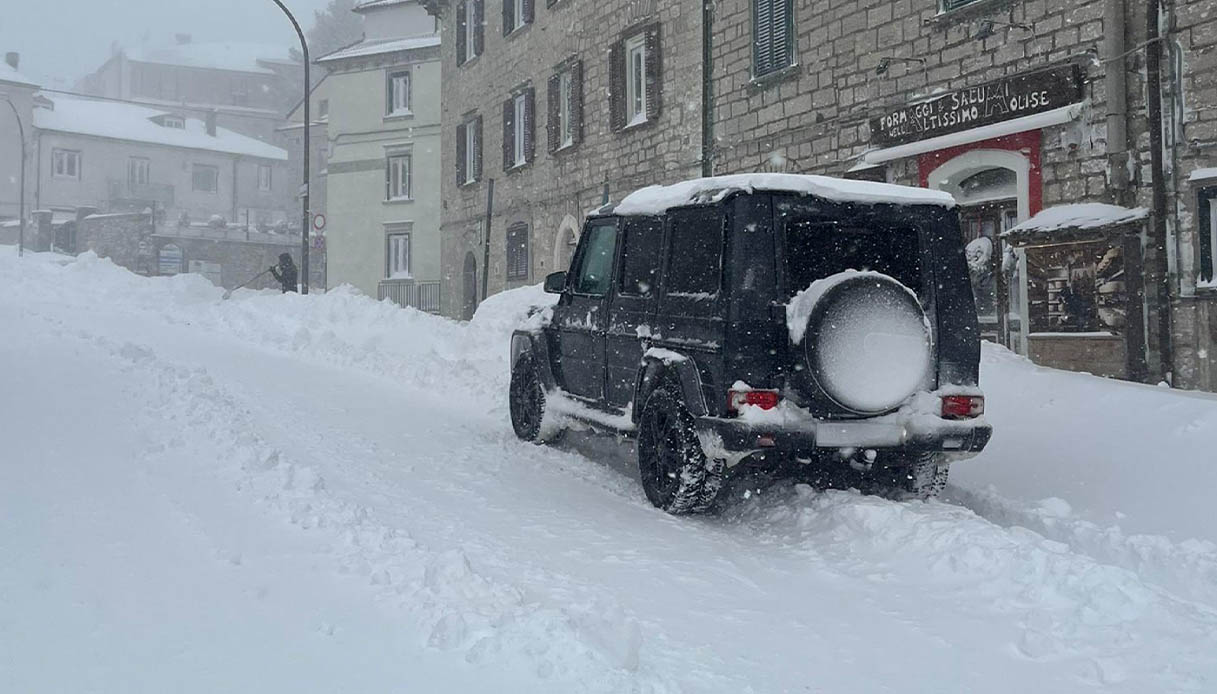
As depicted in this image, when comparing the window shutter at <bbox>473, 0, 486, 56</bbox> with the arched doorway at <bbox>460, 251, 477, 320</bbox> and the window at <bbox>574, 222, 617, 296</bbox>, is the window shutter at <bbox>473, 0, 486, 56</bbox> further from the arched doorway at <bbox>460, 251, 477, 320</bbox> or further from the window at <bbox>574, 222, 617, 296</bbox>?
the window at <bbox>574, 222, 617, 296</bbox>

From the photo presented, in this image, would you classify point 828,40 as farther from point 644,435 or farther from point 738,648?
point 738,648

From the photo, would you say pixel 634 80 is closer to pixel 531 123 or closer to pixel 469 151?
pixel 531 123

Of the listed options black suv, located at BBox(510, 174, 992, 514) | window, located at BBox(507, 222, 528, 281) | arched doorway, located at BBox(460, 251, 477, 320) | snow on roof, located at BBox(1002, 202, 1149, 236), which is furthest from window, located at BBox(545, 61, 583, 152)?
black suv, located at BBox(510, 174, 992, 514)

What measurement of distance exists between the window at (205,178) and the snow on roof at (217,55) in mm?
22552

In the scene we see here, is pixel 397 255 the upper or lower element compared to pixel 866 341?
upper

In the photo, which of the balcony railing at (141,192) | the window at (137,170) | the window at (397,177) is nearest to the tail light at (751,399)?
the window at (397,177)

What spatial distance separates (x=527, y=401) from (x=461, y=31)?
2124 cm

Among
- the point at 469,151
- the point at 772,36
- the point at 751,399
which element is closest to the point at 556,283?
the point at 751,399

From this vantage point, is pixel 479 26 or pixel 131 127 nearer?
pixel 479 26

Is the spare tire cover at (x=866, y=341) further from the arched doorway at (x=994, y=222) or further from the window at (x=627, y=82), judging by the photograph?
the window at (x=627, y=82)

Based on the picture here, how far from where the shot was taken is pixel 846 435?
604cm

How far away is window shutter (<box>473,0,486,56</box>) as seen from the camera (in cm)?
2678

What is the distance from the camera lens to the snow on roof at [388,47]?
121ft

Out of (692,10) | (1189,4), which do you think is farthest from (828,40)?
(1189,4)
